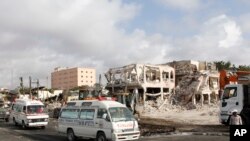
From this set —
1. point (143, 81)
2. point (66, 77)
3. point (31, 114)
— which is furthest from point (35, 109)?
point (66, 77)

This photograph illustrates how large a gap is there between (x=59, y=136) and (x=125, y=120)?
Result: 7917 mm

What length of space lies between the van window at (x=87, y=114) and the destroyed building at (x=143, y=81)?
1288 inches

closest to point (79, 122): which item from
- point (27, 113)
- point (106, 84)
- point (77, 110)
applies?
point (77, 110)

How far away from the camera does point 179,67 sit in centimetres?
6675

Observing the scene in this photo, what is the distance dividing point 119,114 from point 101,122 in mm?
1006

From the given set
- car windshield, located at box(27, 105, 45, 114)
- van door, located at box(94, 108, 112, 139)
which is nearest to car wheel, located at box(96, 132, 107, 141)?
van door, located at box(94, 108, 112, 139)

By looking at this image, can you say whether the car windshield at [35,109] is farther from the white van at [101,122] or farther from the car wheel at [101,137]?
the car wheel at [101,137]

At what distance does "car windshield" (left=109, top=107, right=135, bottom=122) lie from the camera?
20.3 metres

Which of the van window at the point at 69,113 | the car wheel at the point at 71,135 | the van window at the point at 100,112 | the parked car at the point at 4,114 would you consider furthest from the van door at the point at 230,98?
the parked car at the point at 4,114

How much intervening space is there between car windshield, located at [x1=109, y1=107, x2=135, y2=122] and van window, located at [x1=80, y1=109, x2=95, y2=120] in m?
1.48

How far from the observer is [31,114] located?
32.6m

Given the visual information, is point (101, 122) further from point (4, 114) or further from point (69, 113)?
point (4, 114)

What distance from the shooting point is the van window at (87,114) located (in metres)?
21.7

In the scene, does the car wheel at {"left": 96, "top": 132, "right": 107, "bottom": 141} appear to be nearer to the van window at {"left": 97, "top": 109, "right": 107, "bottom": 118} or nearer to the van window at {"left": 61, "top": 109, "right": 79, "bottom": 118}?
the van window at {"left": 97, "top": 109, "right": 107, "bottom": 118}
